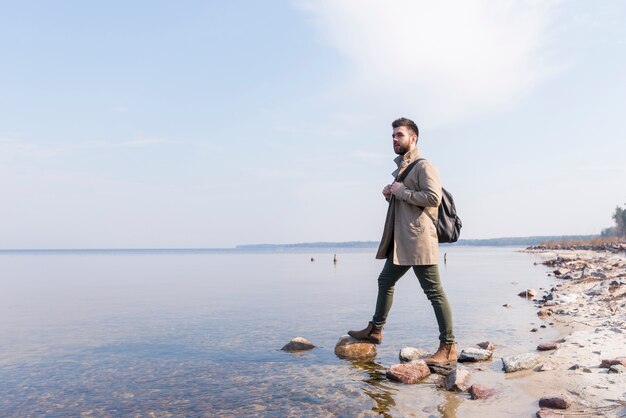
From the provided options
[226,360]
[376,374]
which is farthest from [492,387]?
[226,360]

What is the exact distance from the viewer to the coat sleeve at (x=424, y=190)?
5.87 m

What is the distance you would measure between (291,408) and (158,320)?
7.73 meters

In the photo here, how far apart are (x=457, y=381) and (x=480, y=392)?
0.35m

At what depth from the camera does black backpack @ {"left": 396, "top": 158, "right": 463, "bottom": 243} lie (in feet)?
20.6

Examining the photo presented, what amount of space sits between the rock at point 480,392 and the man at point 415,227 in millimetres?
1194

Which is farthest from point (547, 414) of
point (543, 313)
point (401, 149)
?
point (543, 313)

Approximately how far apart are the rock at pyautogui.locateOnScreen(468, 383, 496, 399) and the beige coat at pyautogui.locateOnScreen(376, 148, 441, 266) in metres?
1.57

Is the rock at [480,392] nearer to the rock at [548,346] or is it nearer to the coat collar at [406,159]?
the rock at [548,346]

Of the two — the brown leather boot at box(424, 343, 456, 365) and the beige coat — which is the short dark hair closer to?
the beige coat

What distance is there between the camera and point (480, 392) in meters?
4.94

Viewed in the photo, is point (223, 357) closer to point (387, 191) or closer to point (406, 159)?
point (387, 191)

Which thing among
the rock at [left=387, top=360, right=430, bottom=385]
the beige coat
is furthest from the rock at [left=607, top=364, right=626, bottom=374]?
the beige coat

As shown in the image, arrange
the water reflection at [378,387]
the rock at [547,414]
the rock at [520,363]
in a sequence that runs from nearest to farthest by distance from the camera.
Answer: the rock at [547,414]
the water reflection at [378,387]
the rock at [520,363]

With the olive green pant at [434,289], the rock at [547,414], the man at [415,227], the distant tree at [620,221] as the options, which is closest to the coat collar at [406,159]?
the man at [415,227]
